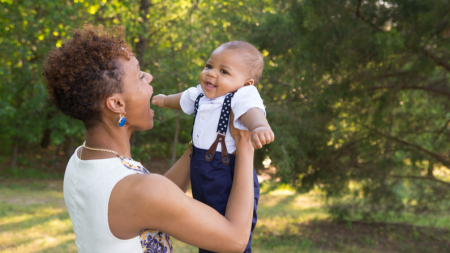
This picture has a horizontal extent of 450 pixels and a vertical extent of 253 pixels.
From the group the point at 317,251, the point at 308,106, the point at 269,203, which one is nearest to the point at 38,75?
the point at 269,203

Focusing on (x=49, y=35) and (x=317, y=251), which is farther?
(x=49, y=35)

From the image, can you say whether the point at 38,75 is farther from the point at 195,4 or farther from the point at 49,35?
the point at 195,4

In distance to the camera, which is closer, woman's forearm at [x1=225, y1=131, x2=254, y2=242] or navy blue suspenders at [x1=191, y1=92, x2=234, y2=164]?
woman's forearm at [x1=225, y1=131, x2=254, y2=242]

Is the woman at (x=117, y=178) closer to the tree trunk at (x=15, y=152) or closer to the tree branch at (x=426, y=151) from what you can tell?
the tree branch at (x=426, y=151)

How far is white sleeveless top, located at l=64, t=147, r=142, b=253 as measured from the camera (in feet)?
4.61

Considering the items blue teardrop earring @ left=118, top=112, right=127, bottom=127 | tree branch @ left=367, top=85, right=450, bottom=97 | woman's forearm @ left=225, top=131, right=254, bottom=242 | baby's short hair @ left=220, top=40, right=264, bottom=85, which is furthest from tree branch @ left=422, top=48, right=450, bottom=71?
blue teardrop earring @ left=118, top=112, right=127, bottom=127

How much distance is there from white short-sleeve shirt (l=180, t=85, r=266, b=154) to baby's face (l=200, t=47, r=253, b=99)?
0.05 metres

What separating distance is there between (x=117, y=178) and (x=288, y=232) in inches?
247

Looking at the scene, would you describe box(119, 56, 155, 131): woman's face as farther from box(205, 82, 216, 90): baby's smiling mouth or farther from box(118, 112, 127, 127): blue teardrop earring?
box(205, 82, 216, 90): baby's smiling mouth

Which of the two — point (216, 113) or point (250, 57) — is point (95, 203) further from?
point (250, 57)

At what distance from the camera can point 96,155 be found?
1532 mm

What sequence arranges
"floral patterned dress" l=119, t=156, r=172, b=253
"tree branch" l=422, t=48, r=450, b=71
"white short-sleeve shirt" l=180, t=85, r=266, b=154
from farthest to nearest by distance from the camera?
"tree branch" l=422, t=48, r=450, b=71 < "white short-sleeve shirt" l=180, t=85, r=266, b=154 < "floral patterned dress" l=119, t=156, r=172, b=253

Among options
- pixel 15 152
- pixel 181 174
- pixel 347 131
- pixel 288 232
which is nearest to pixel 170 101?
pixel 181 174

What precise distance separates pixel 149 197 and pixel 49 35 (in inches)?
412
